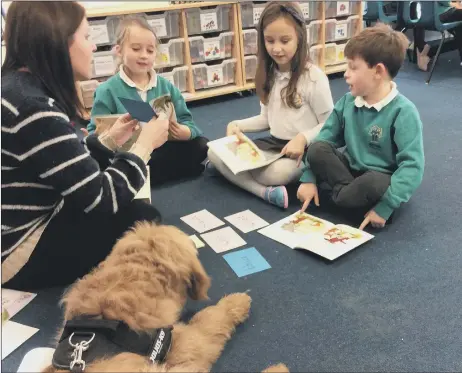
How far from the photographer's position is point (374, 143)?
7.05 ft

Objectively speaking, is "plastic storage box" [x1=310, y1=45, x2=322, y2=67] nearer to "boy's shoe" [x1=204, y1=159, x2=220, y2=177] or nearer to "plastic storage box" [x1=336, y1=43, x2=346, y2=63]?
"plastic storage box" [x1=336, y1=43, x2=346, y2=63]

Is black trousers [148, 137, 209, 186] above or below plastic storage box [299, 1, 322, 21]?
below

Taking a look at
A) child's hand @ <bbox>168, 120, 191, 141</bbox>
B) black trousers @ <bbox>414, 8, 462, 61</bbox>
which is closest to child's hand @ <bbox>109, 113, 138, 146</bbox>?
child's hand @ <bbox>168, 120, 191, 141</bbox>

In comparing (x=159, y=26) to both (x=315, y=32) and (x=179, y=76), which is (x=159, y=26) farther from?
(x=315, y=32)

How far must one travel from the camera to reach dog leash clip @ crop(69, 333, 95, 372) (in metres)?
1.07

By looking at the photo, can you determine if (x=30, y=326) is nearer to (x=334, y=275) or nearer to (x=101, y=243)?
(x=101, y=243)

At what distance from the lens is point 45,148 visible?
1383mm

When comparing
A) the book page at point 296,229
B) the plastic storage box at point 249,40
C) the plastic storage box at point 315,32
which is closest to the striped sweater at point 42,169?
the book page at point 296,229

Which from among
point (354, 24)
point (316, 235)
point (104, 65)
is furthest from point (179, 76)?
point (316, 235)

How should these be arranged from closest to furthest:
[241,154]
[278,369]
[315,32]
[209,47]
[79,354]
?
[79,354]
[278,369]
[241,154]
[209,47]
[315,32]

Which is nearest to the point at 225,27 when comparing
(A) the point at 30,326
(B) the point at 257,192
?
(B) the point at 257,192

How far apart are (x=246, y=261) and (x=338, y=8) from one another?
11.3 ft

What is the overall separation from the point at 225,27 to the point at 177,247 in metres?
3.18

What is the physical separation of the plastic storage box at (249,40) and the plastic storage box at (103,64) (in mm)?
1212
